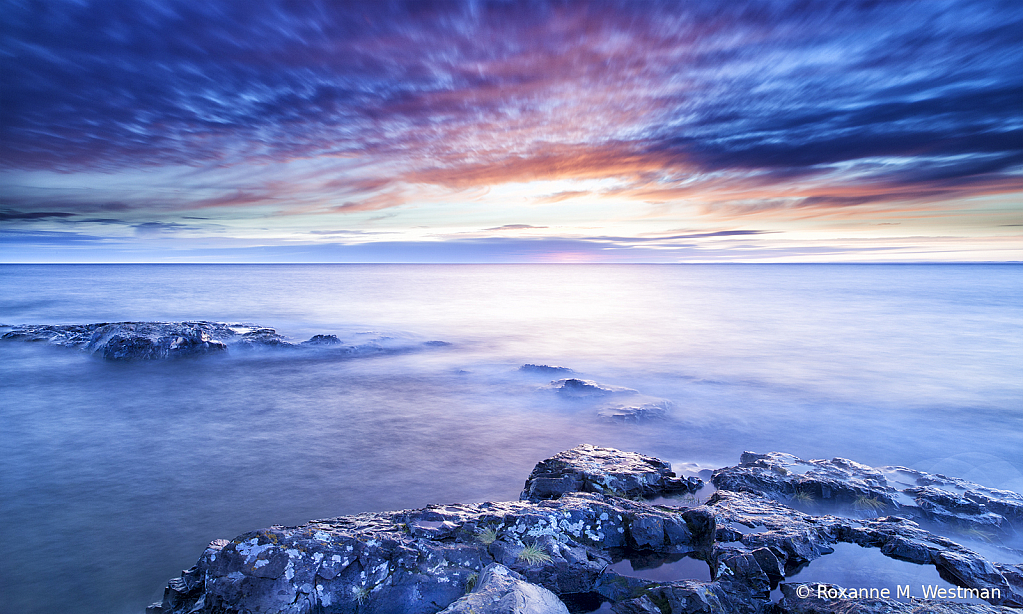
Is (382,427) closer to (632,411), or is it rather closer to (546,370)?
(632,411)

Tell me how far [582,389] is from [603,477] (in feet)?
29.0

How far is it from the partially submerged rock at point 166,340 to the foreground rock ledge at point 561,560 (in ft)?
60.9

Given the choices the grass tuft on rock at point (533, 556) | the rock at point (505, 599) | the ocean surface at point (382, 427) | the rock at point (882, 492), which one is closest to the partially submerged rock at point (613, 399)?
the ocean surface at point (382, 427)

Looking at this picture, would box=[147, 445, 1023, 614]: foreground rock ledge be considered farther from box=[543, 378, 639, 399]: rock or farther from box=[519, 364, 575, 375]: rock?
box=[519, 364, 575, 375]: rock

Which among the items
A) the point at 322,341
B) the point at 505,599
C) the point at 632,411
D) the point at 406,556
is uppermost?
the point at 322,341

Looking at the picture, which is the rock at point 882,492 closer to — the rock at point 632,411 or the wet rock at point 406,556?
the wet rock at point 406,556

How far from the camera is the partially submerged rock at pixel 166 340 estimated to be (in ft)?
64.8

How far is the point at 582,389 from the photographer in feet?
54.0

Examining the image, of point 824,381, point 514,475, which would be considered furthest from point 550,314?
point 514,475

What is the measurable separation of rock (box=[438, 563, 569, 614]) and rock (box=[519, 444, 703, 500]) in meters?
3.13

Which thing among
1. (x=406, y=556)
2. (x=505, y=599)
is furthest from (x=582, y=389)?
(x=505, y=599)

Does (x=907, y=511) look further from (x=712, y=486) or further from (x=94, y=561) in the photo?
(x=94, y=561)

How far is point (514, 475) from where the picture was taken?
10484mm

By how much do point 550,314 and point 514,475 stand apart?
31.6 m
